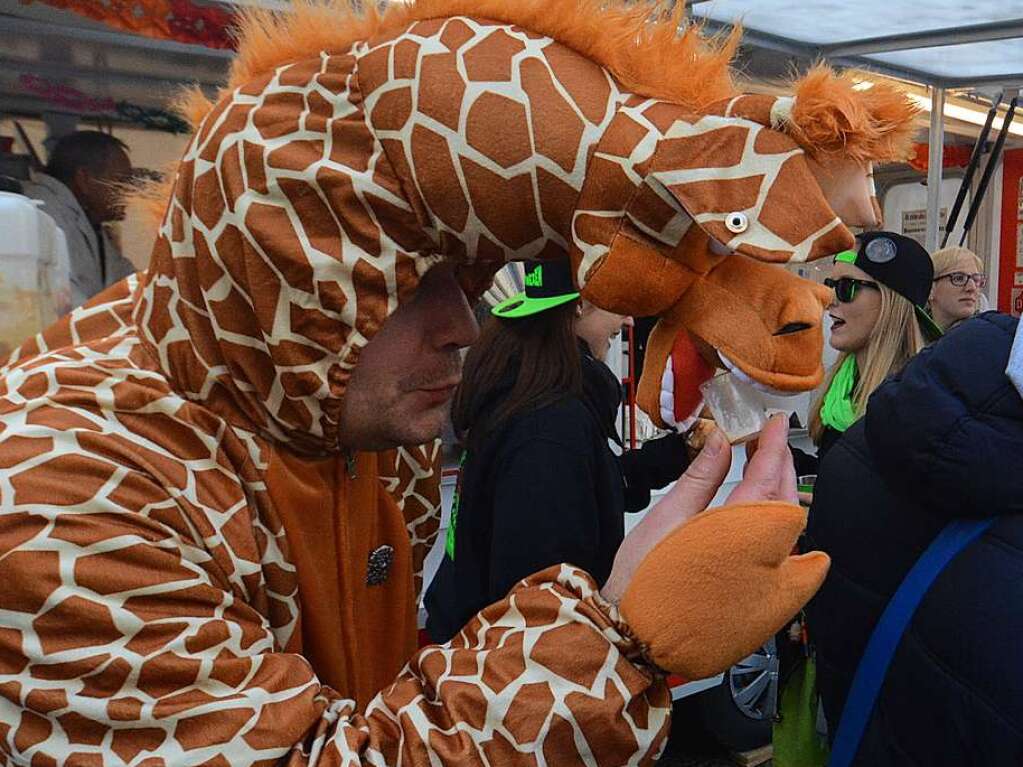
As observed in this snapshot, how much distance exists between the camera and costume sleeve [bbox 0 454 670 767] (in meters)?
0.82

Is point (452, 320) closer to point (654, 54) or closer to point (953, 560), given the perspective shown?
point (654, 54)

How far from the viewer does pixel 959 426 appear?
1.15m

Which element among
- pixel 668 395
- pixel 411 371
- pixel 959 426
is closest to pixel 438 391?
pixel 411 371

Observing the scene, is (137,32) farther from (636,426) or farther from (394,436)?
(636,426)

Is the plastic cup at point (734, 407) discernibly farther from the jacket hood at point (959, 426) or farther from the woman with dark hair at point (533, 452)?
the woman with dark hair at point (533, 452)

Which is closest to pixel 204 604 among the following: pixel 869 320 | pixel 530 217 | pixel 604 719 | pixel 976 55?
pixel 604 719

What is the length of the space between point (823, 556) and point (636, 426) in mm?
3216

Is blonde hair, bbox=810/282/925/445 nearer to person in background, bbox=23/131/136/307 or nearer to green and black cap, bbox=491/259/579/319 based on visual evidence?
green and black cap, bbox=491/259/579/319

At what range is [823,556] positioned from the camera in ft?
3.01

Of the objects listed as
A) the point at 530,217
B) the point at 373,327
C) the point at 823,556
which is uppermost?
the point at 530,217

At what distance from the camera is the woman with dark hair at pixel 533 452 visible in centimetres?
183

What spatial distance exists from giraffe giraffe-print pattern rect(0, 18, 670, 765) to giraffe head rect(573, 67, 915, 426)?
0.18 feet

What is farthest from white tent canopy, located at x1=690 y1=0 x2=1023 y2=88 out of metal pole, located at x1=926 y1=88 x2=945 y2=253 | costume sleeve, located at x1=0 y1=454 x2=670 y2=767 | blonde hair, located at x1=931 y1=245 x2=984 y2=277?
costume sleeve, located at x1=0 y1=454 x2=670 y2=767

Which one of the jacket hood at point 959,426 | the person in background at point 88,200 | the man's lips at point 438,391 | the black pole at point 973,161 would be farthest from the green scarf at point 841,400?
the black pole at point 973,161
